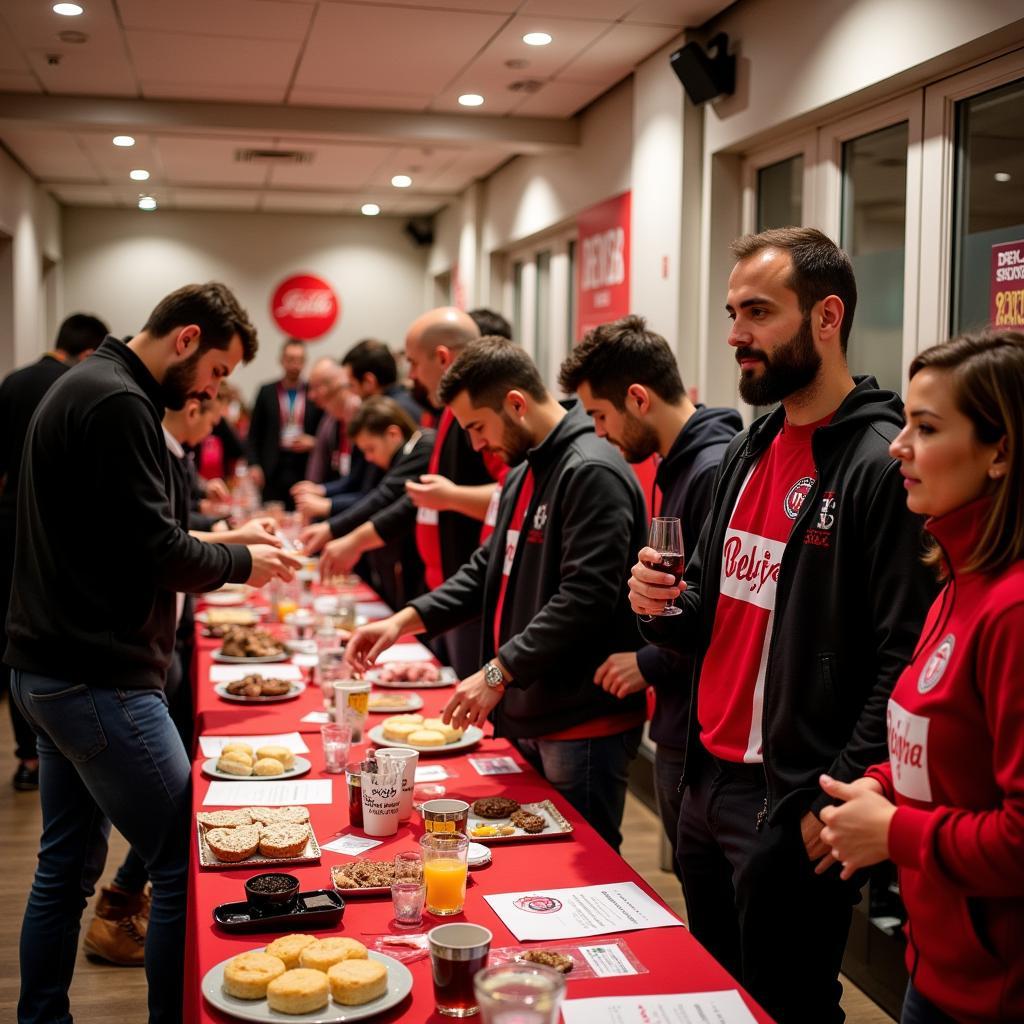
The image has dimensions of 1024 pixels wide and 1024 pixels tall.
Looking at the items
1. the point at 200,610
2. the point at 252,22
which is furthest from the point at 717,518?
the point at 252,22

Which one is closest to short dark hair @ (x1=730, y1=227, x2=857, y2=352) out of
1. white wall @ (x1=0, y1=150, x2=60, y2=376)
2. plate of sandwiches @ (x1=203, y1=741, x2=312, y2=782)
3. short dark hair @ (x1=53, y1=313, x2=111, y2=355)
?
plate of sandwiches @ (x1=203, y1=741, x2=312, y2=782)

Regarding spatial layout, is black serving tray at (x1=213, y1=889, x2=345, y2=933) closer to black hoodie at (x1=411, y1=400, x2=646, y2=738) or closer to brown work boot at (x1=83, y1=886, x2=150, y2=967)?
black hoodie at (x1=411, y1=400, x2=646, y2=738)

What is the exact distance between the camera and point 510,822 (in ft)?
7.20

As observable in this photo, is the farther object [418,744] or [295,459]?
[295,459]

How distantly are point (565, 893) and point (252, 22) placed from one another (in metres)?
4.51

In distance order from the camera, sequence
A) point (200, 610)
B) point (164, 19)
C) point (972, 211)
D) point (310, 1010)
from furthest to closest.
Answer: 1. point (164, 19)
2. point (200, 610)
3. point (972, 211)
4. point (310, 1010)

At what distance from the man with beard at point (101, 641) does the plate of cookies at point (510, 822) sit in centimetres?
75

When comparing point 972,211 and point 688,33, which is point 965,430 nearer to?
point 972,211

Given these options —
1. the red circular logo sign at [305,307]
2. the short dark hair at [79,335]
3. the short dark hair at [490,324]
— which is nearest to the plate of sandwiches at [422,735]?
the short dark hair at [490,324]

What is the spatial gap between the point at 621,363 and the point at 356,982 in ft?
5.41

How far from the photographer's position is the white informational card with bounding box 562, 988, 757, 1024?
1.50 m

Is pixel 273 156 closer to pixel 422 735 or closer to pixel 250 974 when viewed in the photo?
pixel 422 735

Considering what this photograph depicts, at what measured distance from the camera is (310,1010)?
4.87ft

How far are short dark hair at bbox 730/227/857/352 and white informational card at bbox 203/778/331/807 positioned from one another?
139 cm
